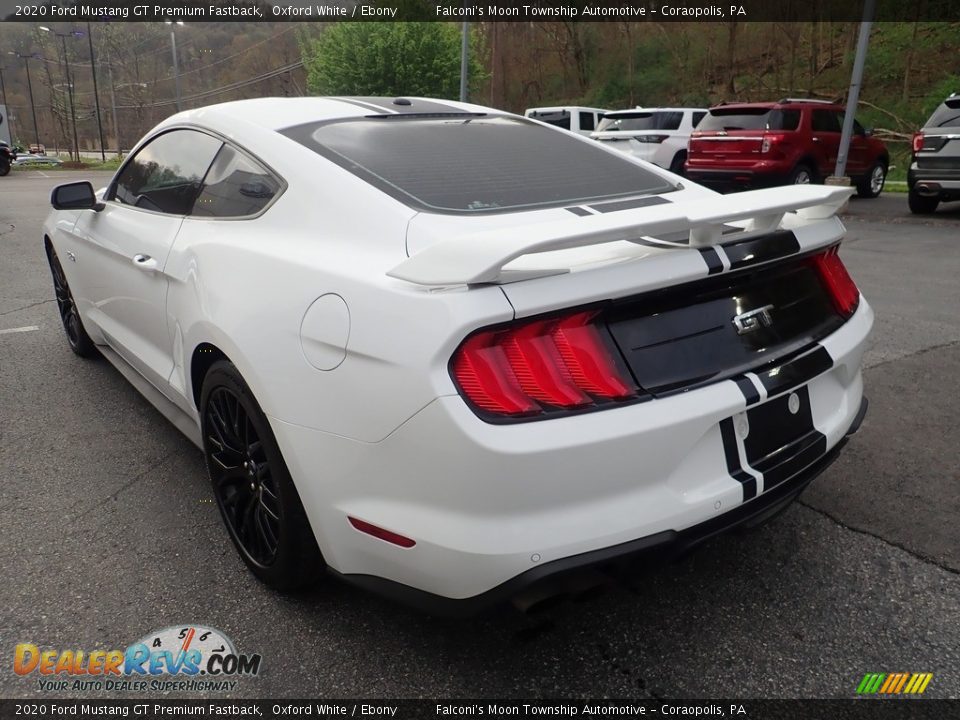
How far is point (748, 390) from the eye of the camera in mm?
1803

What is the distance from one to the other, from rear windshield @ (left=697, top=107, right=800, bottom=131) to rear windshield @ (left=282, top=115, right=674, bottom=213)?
34.0 feet

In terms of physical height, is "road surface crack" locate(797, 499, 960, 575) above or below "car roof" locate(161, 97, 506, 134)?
below

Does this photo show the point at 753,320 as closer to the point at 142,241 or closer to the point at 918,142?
the point at 142,241

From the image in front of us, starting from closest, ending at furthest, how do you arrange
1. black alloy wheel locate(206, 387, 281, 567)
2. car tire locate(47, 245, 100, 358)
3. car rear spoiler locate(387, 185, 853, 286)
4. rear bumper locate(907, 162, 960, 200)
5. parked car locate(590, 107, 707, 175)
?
car rear spoiler locate(387, 185, 853, 286)
black alloy wheel locate(206, 387, 281, 567)
car tire locate(47, 245, 100, 358)
rear bumper locate(907, 162, 960, 200)
parked car locate(590, 107, 707, 175)

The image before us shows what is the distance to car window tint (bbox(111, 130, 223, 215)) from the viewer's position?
2.76 metres

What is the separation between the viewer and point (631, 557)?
1.66m

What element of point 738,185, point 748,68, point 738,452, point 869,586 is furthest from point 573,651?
point 748,68

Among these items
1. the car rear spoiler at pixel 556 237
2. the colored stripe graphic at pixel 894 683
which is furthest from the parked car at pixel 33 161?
the colored stripe graphic at pixel 894 683

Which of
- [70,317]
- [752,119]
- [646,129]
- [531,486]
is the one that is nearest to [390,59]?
[646,129]

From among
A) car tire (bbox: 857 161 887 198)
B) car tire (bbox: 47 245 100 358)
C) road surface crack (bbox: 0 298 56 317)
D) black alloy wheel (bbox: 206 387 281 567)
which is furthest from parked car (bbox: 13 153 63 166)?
black alloy wheel (bbox: 206 387 281 567)

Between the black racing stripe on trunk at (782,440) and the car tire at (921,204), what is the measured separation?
11184 mm

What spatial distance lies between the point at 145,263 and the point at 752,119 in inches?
455

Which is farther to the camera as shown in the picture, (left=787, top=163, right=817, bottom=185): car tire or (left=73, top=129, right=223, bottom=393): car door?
(left=787, top=163, right=817, bottom=185): car tire

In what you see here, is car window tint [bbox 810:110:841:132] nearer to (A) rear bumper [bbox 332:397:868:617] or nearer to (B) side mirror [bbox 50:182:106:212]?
(B) side mirror [bbox 50:182:106:212]
